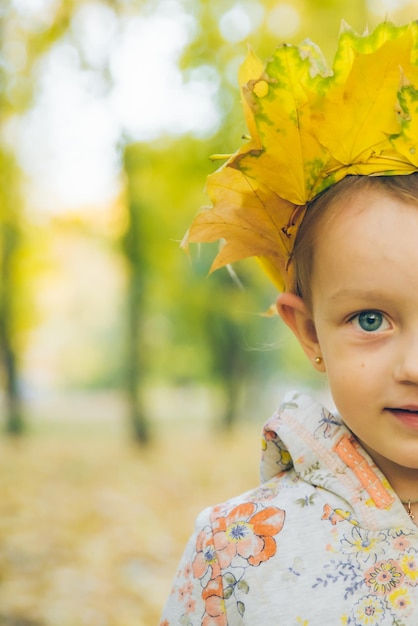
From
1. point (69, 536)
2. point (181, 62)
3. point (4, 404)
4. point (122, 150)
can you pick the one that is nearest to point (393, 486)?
point (69, 536)

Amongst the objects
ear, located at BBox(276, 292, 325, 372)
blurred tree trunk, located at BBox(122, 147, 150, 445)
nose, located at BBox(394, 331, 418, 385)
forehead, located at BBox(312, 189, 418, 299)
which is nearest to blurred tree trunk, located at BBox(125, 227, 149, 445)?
blurred tree trunk, located at BBox(122, 147, 150, 445)

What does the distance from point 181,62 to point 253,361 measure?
870 centimetres

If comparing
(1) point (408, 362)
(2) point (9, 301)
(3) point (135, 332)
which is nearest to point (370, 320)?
(1) point (408, 362)

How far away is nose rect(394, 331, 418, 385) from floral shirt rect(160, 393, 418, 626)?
0.88ft

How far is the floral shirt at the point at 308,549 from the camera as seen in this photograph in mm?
1467

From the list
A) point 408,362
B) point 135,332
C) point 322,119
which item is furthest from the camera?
point 135,332

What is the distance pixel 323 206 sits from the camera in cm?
161

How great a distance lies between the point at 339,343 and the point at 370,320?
0.08 meters

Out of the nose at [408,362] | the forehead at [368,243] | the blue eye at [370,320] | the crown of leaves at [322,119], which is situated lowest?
the nose at [408,362]

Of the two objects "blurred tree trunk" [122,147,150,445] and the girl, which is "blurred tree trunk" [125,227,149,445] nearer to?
"blurred tree trunk" [122,147,150,445]

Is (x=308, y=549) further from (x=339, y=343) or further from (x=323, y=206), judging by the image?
(x=323, y=206)

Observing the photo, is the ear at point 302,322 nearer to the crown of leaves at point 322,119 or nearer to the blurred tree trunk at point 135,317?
the crown of leaves at point 322,119

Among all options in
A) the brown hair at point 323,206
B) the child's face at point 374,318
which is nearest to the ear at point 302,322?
the brown hair at point 323,206

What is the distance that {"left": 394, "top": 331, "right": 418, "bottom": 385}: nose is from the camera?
1.40 meters
